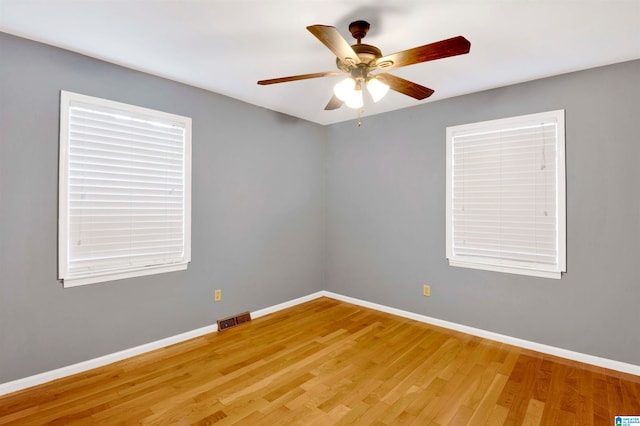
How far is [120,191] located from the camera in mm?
2648

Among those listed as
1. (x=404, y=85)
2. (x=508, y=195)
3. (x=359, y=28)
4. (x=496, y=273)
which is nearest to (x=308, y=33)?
(x=359, y=28)

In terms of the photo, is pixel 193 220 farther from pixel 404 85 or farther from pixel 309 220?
pixel 404 85

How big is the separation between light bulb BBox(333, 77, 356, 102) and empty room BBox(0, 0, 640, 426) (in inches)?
1.7

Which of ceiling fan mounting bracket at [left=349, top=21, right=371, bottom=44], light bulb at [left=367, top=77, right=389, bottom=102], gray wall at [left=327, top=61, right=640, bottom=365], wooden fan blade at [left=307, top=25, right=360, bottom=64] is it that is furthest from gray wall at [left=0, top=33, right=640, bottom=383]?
wooden fan blade at [left=307, top=25, right=360, bottom=64]

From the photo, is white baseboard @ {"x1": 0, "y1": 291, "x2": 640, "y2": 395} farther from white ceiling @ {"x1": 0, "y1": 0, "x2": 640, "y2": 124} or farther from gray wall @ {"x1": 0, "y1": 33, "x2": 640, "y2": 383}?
white ceiling @ {"x1": 0, "y1": 0, "x2": 640, "y2": 124}

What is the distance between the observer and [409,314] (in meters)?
3.69

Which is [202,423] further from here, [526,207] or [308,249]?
[526,207]

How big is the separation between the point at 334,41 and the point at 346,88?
430 mm

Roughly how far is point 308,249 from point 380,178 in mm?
1380

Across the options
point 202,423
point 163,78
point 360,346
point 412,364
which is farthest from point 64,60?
point 412,364

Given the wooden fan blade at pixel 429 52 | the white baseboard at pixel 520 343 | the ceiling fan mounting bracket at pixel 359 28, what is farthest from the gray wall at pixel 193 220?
the wooden fan blade at pixel 429 52

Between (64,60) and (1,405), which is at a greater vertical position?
(64,60)

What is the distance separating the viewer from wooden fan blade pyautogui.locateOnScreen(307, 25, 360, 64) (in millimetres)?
1500

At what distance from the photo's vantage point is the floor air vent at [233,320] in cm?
333
